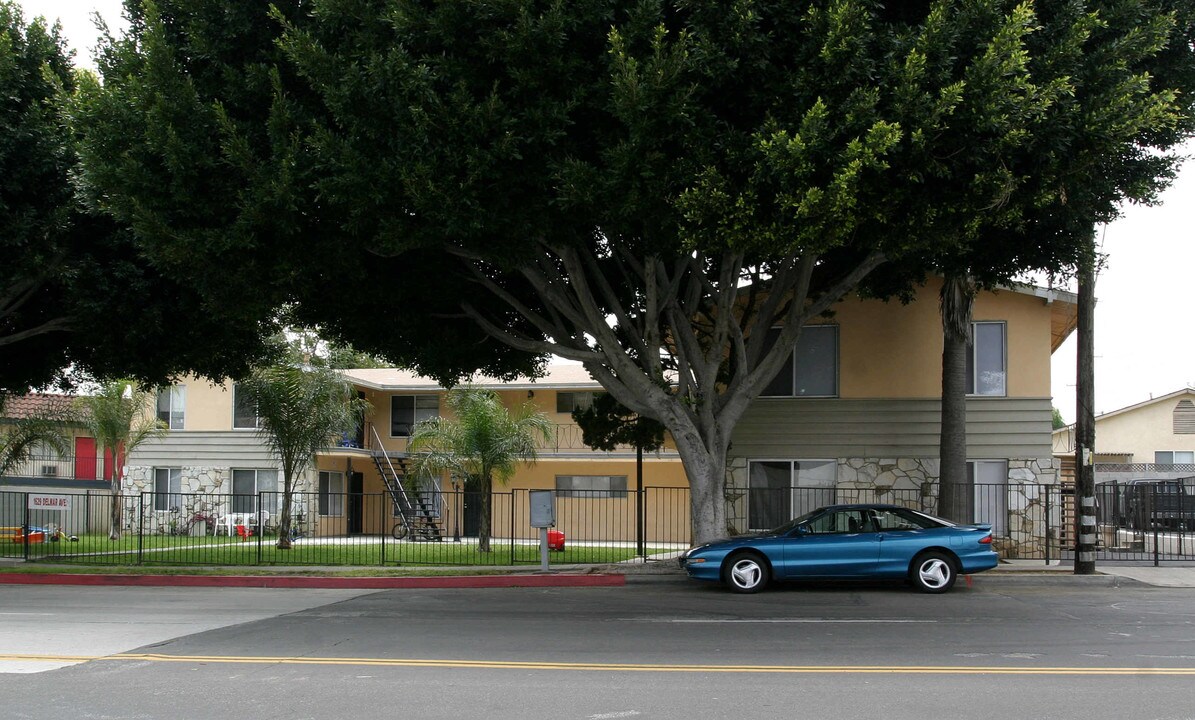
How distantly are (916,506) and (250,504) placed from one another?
19373 millimetres

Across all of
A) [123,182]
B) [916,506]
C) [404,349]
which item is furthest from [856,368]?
[123,182]

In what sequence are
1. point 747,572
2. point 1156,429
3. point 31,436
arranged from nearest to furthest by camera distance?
point 747,572, point 31,436, point 1156,429

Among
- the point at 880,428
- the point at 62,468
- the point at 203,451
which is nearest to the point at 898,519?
the point at 880,428

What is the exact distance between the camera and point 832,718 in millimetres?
7664

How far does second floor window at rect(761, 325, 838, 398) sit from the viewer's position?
2270cm

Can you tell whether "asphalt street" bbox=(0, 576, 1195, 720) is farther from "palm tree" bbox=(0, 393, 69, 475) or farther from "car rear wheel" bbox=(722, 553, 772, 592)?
"palm tree" bbox=(0, 393, 69, 475)

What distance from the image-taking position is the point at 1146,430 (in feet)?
145

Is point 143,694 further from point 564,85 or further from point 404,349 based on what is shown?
point 404,349

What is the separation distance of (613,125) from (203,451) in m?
25.5

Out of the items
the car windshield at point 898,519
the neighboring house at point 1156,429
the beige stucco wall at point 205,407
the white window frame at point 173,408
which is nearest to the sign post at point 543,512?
the car windshield at point 898,519

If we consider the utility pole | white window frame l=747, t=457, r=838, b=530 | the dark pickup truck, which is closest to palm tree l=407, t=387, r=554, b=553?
white window frame l=747, t=457, r=838, b=530

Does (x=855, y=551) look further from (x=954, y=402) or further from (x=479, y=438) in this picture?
(x=479, y=438)

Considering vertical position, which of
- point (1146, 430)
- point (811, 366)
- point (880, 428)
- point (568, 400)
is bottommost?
point (1146, 430)

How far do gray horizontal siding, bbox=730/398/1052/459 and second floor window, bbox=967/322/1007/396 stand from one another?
29 centimetres
